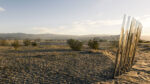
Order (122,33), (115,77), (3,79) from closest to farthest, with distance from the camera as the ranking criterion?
(122,33) → (3,79) → (115,77)

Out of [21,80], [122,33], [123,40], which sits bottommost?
[21,80]

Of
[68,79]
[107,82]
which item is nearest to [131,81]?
[107,82]

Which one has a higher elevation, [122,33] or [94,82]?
[122,33]

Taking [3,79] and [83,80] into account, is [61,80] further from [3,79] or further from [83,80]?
[3,79]

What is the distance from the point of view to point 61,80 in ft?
12.0

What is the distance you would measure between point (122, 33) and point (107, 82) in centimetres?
179

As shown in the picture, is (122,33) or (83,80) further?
(83,80)

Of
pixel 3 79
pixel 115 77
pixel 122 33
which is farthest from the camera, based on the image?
pixel 115 77

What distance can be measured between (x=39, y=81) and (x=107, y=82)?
2.42 m

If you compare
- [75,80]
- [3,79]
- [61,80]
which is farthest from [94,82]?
[3,79]

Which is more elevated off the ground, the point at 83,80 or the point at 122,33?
the point at 122,33

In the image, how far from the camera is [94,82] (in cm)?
347

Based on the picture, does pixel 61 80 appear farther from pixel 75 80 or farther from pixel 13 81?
pixel 13 81

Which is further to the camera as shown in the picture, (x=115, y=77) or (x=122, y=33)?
(x=115, y=77)
